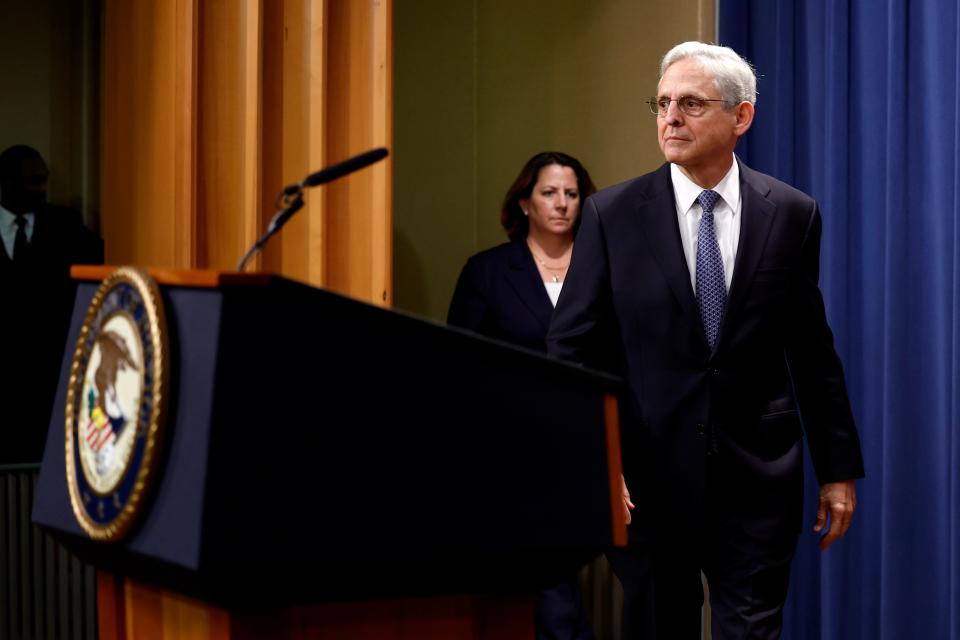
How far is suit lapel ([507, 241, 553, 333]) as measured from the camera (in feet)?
12.8

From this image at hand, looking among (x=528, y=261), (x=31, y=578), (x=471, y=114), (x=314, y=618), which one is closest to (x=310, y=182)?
(x=314, y=618)

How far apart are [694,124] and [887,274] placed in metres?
1.12

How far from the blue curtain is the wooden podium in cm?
198

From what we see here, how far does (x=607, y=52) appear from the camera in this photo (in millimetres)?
4414

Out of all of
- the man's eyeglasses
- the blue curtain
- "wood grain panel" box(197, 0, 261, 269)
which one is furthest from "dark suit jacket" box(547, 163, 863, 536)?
"wood grain panel" box(197, 0, 261, 269)

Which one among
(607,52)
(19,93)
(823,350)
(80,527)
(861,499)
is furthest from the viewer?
(607,52)

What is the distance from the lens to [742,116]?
2.51 m

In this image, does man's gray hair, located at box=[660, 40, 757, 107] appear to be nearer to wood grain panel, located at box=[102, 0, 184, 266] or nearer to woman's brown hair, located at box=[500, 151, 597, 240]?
wood grain panel, located at box=[102, 0, 184, 266]

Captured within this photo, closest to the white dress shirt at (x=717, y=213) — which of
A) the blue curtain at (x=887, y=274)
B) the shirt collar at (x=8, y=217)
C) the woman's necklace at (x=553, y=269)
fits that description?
the blue curtain at (x=887, y=274)

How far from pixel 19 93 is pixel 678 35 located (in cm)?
203

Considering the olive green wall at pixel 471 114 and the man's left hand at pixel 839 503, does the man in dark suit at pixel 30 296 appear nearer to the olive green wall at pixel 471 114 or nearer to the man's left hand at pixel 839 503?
the olive green wall at pixel 471 114

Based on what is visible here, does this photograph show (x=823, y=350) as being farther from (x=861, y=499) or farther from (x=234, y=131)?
(x=234, y=131)

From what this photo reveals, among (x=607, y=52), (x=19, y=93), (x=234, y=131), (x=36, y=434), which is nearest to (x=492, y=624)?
(x=234, y=131)

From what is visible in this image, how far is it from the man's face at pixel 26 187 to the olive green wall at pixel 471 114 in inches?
52.9
